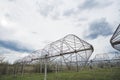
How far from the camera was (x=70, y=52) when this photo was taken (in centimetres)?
1562

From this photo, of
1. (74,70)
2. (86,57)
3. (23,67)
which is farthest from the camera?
(23,67)

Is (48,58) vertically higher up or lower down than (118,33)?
lower down

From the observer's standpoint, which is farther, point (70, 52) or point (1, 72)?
point (1, 72)

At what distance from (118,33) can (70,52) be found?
25.5 feet

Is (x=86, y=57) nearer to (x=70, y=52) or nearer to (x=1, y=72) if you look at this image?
(x=70, y=52)

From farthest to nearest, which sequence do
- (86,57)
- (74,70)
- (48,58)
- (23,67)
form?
1. (23,67)
2. (74,70)
3. (48,58)
4. (86,57)

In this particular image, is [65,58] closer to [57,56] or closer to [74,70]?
[57,56]

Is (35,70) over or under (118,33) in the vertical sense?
under

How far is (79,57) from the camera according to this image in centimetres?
1569

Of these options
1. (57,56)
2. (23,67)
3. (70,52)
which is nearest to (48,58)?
(57,56)

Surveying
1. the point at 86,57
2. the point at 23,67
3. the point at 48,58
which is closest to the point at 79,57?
the point at 86,57

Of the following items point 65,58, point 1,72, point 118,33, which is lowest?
point 1,72

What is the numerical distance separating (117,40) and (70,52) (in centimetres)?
758

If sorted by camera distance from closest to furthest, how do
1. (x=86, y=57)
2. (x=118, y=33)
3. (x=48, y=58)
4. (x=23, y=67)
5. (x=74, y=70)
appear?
(x=118, y=33)
(x=86, y=57)
(x=48, y=58)
(x=74, y=70)
(x=23, y=67)
